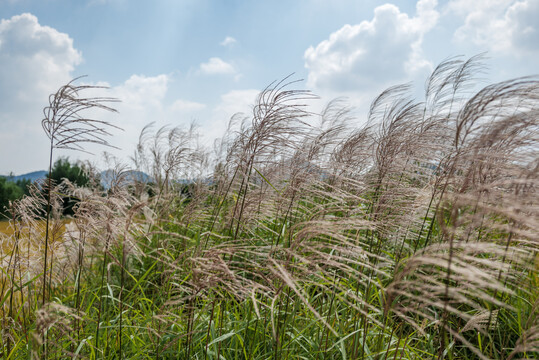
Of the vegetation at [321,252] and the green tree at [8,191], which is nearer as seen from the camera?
the vegetation at [321,252]

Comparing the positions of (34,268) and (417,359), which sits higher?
(34,268)

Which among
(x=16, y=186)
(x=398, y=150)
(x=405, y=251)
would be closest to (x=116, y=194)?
(x=398, y=150)

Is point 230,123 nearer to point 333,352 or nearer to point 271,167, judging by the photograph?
point 271,167

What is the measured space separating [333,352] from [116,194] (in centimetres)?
188

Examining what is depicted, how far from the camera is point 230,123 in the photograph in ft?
24.5

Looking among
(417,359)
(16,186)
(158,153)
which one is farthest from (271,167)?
(16,186)

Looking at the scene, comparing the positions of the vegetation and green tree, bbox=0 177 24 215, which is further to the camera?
green tree, bbox=0 177 24 215

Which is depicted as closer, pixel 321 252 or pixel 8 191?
pixel 321 252

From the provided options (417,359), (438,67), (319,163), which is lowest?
(417,359)

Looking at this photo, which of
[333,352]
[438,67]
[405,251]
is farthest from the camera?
[438,67]

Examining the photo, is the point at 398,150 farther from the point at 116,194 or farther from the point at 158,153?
the point at 158,153

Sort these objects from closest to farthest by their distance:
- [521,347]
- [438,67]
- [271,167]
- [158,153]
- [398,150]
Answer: [521,347] < [398,150] < [271,167] < [438,67] < [158,153]

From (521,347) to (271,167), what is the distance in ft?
7.66

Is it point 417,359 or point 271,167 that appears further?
point 271,167
